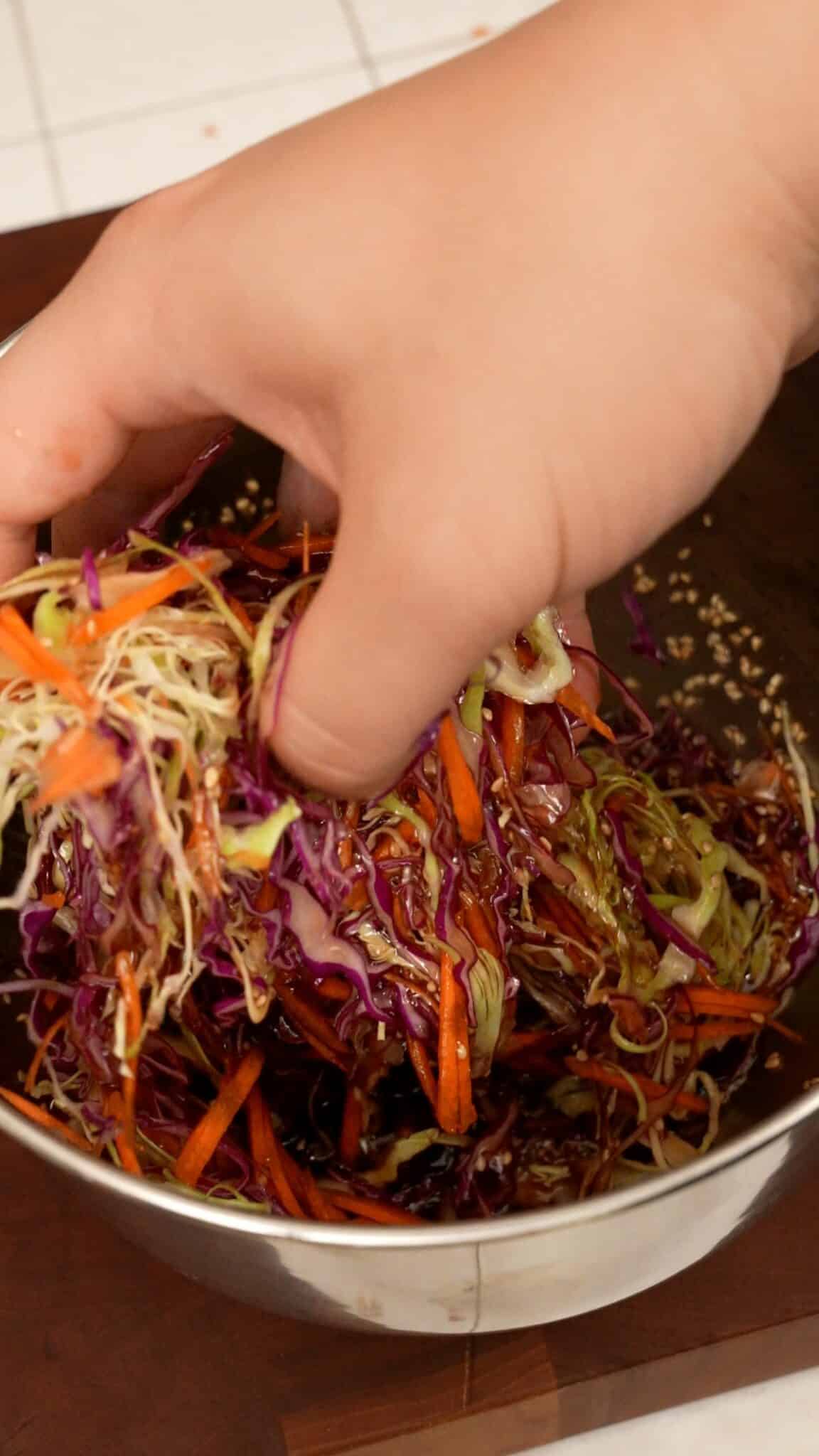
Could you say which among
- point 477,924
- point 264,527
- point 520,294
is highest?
point 520,294

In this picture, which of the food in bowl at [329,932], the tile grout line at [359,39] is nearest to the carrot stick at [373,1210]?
the food in bowl at [329,932]

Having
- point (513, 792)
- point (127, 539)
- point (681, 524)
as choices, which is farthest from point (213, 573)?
point (681, 524)

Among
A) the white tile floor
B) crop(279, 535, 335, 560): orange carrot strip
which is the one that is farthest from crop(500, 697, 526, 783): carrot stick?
the white tile floor

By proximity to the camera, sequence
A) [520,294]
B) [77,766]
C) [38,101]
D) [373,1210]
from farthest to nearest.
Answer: [38,101] < [373,1210] < [77,766] < [520,294]

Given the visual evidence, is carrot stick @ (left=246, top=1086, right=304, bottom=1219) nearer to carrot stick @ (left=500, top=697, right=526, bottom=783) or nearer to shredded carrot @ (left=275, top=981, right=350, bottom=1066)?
shredded carrot @ (left=275, top=981, right=350, bottom=1066)

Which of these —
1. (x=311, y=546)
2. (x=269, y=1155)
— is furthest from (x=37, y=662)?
(x=269, y=1155)

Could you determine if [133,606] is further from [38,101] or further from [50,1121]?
[38,101]
